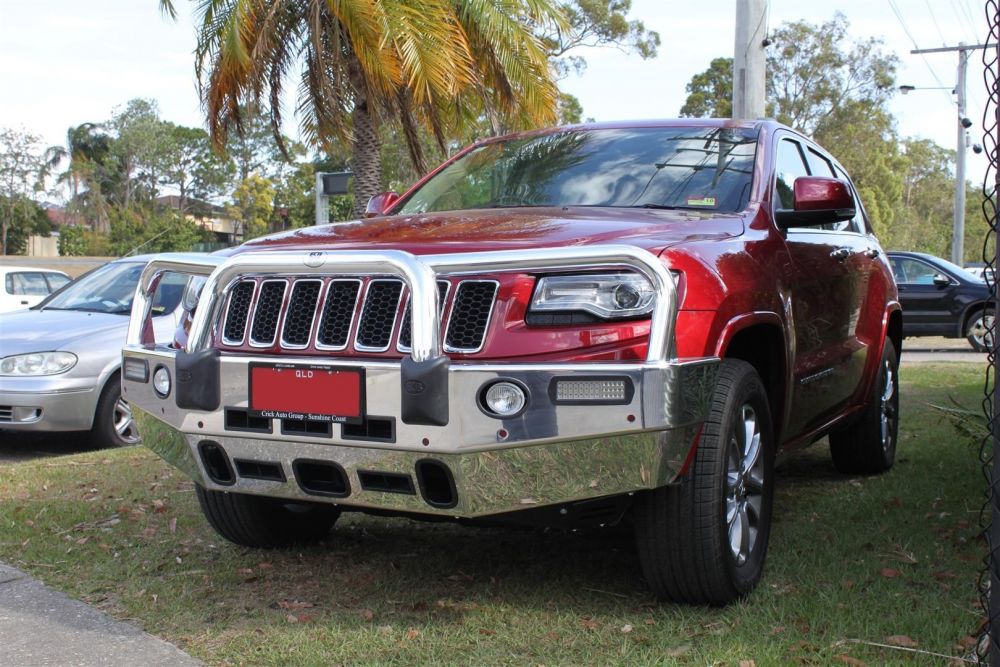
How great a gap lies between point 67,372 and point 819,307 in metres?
5.13

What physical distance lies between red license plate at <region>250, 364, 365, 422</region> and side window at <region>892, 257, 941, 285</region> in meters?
15.1

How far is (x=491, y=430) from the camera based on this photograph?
3109 millimetres

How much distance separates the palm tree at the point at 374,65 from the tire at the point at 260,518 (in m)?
9.00

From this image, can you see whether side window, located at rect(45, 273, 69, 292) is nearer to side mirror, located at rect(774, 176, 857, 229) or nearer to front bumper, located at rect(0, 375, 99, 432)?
front bumper, located at rect(0, 375, 99, 432)

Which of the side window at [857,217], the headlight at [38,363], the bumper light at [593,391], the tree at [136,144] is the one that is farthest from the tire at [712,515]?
the tree at [136,144]

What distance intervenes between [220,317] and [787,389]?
2.12 m

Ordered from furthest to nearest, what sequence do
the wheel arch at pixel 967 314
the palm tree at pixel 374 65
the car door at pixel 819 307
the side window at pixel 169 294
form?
the wheel arch at pixel 967 314 → the palm tree at pixel 374 65 → the side window at pixel 169 294 → the car door at pixel 819 307

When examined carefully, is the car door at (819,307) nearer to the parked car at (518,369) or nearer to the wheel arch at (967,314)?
the parked car at (518,369)

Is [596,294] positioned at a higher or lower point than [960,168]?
lower

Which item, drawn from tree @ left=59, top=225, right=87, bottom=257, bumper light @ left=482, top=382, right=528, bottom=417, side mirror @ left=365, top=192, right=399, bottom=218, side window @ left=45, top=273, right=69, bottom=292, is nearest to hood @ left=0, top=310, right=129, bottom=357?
side mirror @ left=365, top=192, right=399, bottom=218

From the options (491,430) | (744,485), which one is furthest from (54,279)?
(491,430)

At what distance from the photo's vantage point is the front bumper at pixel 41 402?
7262 millimetres

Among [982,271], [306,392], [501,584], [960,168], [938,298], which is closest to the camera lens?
[306,392]

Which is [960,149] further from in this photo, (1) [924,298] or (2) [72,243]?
(2) [72,243]
